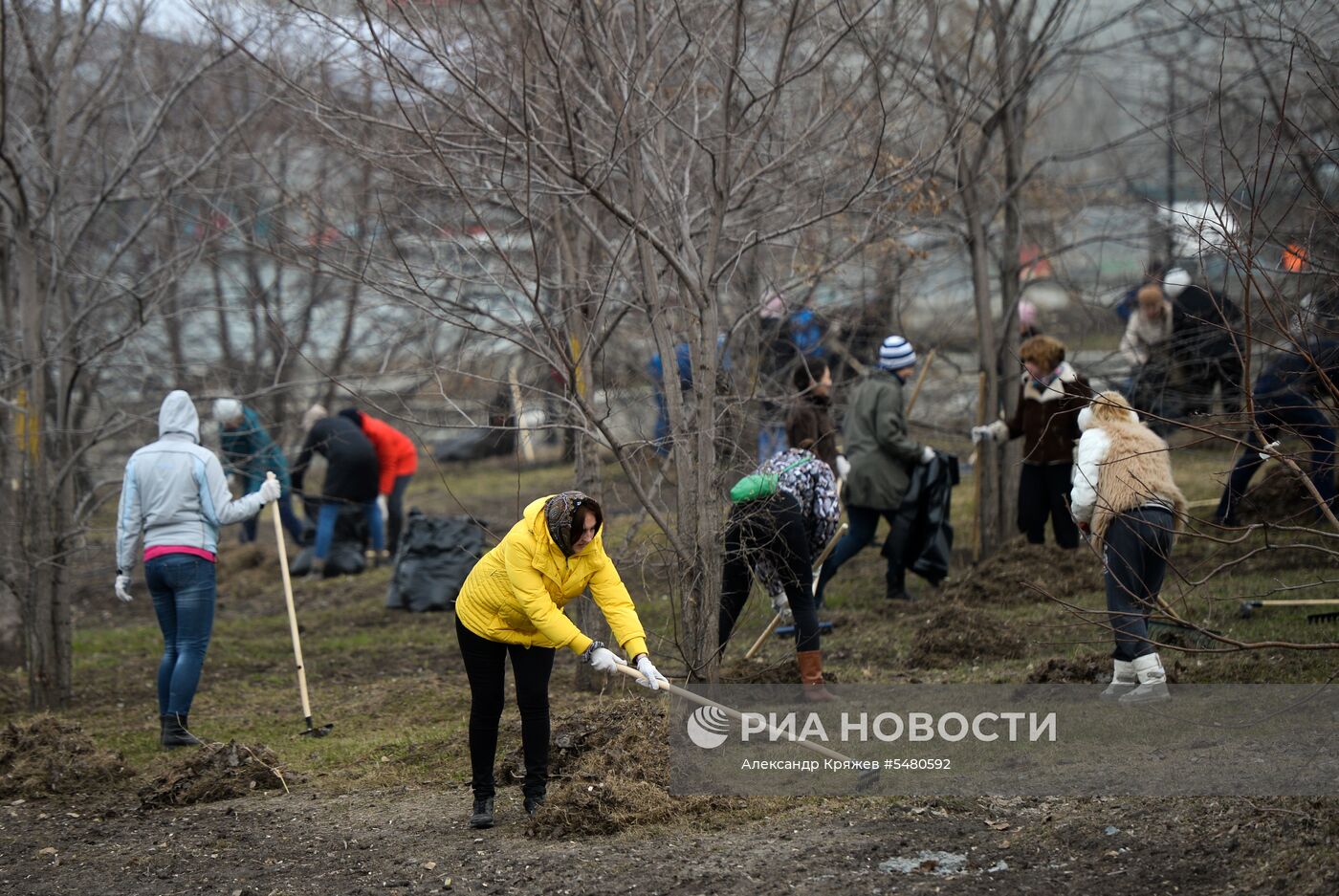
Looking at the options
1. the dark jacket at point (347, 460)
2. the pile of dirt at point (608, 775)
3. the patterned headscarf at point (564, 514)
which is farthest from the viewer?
the dark jacket at point (347, 460)

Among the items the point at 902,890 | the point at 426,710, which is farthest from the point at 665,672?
the point at 902,890

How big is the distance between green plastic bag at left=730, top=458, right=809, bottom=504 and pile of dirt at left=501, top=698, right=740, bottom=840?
1042 mm

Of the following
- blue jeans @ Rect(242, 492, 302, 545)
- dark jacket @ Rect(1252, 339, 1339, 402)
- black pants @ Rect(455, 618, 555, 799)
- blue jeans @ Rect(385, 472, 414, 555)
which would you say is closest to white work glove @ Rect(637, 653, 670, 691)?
black pants @ Rect(455, 618, 555, 799)

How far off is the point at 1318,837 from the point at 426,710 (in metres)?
4.82

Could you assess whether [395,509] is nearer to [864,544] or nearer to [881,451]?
[864,544]

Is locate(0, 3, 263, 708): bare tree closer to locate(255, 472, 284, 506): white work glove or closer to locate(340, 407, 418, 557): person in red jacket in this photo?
→ locate(255, 472, 284, 506): white work glove

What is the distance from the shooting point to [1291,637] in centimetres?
715

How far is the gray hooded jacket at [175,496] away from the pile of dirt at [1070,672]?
4.15 metres

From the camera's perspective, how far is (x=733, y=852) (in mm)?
5062

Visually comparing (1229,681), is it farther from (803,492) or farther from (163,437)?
(163,437)

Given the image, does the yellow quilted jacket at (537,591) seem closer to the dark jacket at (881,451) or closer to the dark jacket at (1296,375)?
the dark jacket at (1296,375)

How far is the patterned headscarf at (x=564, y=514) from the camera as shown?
523 cm

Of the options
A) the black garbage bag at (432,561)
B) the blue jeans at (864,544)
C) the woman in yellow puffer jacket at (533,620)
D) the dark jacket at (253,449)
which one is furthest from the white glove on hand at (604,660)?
the black garbage bag at (432,561)

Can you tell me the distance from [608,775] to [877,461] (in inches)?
158
